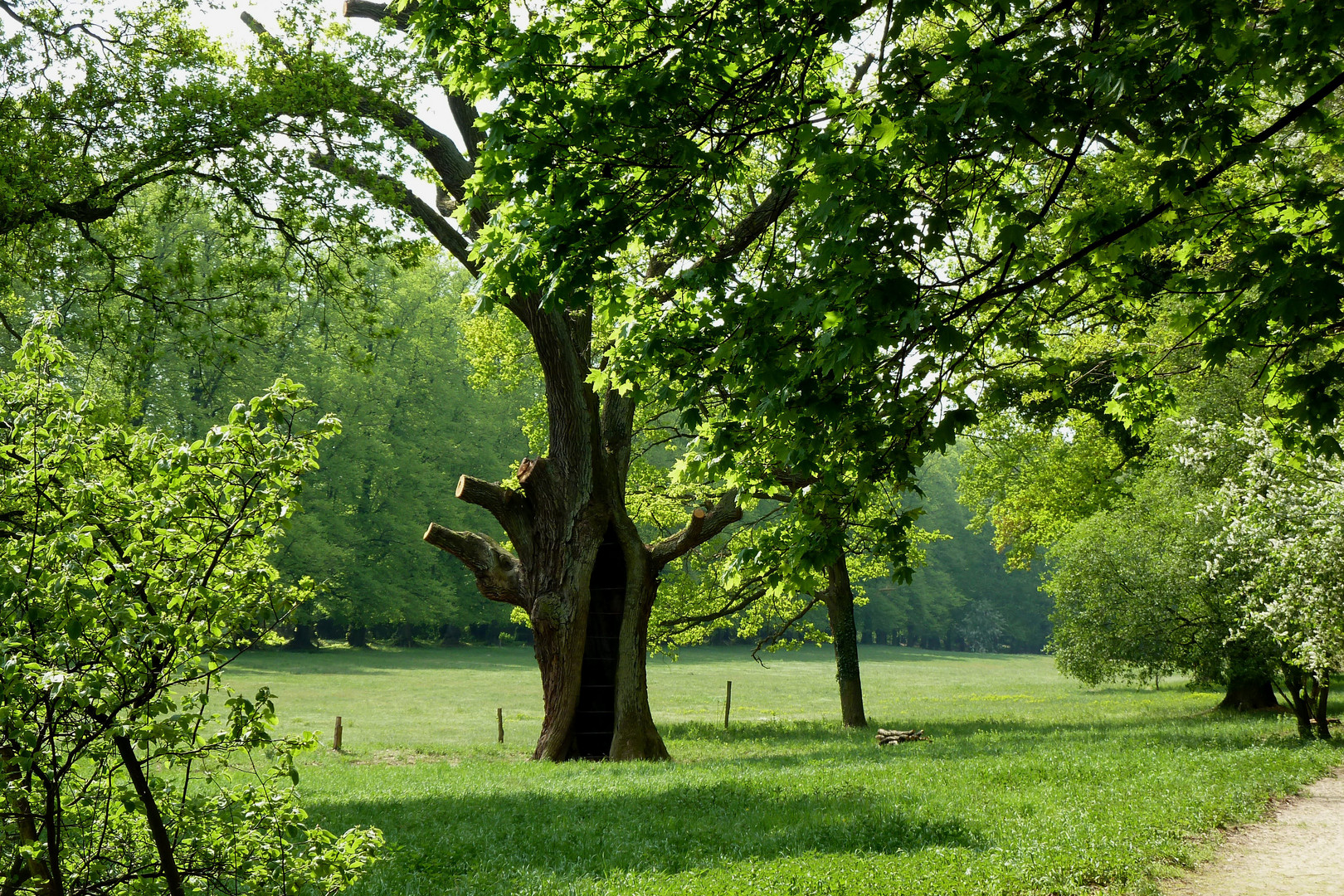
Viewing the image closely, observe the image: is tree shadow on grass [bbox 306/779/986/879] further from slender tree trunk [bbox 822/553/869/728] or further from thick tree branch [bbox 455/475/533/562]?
slender tree trunk [bbox 822/553/869/728]

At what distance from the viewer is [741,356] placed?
5926 millimetres

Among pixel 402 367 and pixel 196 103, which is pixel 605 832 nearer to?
pixel 196 103

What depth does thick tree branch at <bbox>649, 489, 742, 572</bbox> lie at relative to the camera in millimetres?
17766

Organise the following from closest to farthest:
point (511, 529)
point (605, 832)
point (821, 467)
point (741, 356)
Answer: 1. point (741, 356)
2. point (821, 467)
3. point (605, 832)
4. point (511, 529)

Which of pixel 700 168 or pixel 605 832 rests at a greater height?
pixel 700 168

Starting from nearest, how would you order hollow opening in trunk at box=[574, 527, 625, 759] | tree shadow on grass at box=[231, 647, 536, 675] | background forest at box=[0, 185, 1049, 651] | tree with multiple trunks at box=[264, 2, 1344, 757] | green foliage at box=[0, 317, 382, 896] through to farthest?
green foliage at box=[0, 317, 382, 896] → tree with multiple trunks at box=[264, 2, 1344, 757] → hollow opening in trunk at box=[574, 527, 625, 759] → tree shadow on grass at box=[231, 647, 536, 675] → background forest at box=[0, 185, 1049, 651]

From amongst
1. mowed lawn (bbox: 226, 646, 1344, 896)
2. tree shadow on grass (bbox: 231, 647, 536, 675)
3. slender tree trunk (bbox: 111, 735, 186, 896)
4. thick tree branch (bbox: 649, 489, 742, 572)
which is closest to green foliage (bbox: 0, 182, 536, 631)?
tree shadow on grass (bbox: 231, 647, 536, 675)

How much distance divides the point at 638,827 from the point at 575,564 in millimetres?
6987

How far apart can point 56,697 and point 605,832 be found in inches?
284

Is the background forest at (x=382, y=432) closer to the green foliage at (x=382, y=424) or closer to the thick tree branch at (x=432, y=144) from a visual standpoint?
the green foliage at (x=382, y=424)

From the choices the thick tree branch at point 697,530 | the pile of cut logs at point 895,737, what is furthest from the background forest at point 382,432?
the thick tree branch at point 697,530

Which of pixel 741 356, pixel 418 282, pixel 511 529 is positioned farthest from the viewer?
pixel 418 282

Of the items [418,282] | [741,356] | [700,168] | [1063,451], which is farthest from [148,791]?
[418,282]

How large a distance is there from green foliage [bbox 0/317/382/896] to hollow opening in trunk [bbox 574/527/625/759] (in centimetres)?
1284
